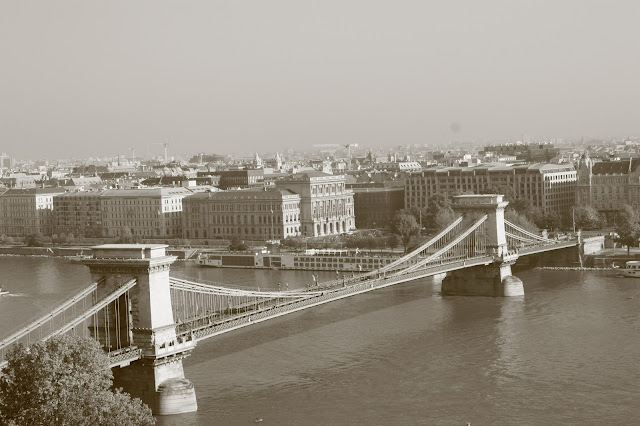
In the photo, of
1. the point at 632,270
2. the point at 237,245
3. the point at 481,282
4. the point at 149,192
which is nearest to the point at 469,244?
the point at 481,282

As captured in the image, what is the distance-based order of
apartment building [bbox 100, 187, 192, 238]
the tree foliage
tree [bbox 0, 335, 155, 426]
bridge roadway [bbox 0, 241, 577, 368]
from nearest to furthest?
tree [bbox 0, 335, 155, 426] < bridge roadway [bbox 0, 241, 577, 368] < the tree foliage < apartment building [bbox 100, 187, 192, 238]

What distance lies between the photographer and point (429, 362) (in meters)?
22.5

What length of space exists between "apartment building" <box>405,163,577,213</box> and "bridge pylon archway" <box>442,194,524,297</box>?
15.7m

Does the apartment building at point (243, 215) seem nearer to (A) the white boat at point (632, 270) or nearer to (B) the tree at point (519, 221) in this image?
(B) the tree at point (519, 221)

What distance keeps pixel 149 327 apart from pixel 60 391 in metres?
4.30

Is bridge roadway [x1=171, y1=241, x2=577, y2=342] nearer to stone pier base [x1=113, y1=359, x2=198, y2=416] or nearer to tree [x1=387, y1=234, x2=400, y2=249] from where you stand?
stone pier base [x1=113, y1=359, x2=198, y2=416]

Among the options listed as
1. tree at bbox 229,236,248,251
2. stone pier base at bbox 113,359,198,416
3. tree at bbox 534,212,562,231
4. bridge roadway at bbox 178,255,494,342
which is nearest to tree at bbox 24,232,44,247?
tree at bbox 229,236,248,251

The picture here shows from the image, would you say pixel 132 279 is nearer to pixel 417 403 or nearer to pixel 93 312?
pixel 93 312

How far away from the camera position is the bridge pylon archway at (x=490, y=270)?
32562mm

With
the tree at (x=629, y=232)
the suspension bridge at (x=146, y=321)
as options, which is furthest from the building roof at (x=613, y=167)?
the suspension bridge at (x=146, y=321)

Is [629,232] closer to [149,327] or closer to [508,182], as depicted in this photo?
[508,182]

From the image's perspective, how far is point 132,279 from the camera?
19.2m

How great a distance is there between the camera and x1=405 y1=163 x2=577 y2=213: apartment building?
51750mm

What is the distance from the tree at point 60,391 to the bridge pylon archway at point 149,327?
3.23 metres
